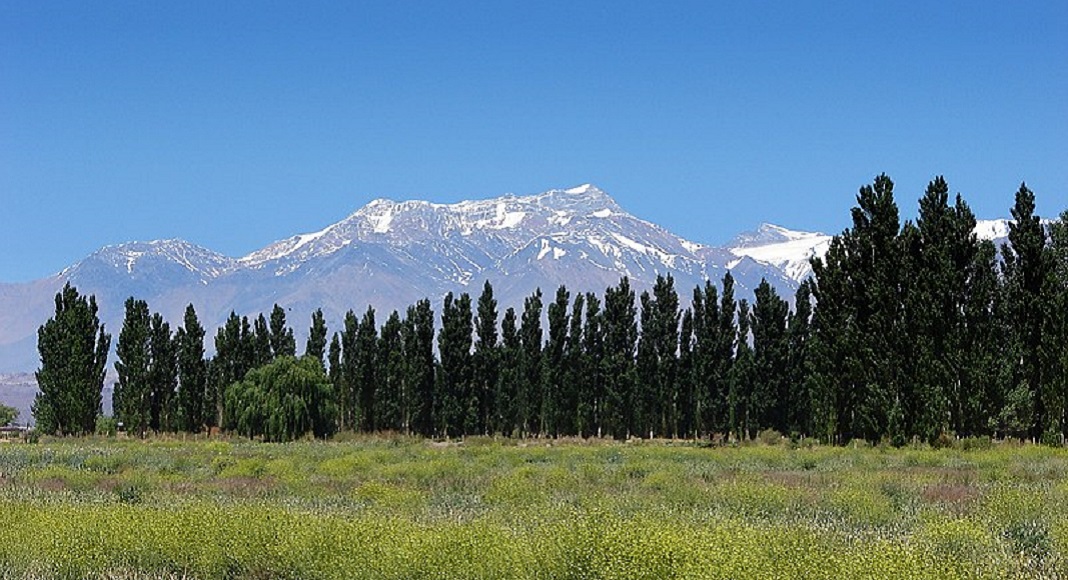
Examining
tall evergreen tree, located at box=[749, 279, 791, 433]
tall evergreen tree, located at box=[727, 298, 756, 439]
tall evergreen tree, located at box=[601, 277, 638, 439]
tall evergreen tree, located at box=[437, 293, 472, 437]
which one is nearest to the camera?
tall evergreen tree, located at box=[749, 279, 791, 433]

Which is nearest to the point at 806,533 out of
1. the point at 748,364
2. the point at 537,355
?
the point at 748,364

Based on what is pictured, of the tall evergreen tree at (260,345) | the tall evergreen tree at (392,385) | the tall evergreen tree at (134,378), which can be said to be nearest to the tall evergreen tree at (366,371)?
the tall evergreen tree at (392,385)

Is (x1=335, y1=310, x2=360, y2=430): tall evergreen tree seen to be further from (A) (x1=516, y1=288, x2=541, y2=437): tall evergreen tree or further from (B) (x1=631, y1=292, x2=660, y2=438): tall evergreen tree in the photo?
(B) (x1=631, y1=292, x2=660, y2=438): tall evergreen tree

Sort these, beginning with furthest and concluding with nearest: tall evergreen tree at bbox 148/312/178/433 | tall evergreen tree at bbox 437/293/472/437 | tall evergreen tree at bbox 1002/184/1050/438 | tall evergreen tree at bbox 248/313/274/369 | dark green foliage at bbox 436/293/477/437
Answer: tall evergreen tree at bbox 248/313/274/369
tall evergreen tree at bbox 148/312/178/433
tall evergreen tree at bbox 437/293/472/437
dark green foliage at bbox 436/293/477/437
tall evergreen tree at bbox 1002/184/1050/438

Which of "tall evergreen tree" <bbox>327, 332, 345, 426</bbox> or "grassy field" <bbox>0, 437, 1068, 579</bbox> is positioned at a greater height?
"tall evergreen tree" <bbox>327, 332, 345, 426</bbox>

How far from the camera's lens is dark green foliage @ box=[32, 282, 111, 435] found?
73.4 m

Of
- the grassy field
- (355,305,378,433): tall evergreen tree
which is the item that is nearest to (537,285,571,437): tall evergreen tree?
(355,305,378,433): tall evergreen tree

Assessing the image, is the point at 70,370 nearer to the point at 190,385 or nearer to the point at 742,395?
the point at 190,385

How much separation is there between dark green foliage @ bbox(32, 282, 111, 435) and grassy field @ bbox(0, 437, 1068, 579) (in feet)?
163

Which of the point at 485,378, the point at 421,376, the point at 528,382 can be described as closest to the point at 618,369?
the point at 528,382

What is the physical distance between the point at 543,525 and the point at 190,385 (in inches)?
2925

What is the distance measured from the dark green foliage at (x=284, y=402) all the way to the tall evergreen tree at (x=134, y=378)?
11436mm

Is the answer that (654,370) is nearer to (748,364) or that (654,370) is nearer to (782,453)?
(748,364)

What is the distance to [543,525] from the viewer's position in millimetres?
12977
